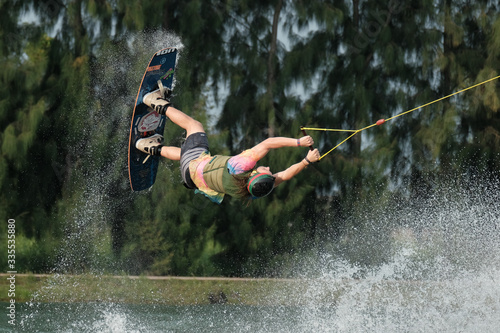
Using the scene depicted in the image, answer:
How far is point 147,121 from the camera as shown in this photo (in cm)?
616

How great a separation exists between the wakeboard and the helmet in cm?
138

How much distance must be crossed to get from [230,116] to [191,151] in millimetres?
4974

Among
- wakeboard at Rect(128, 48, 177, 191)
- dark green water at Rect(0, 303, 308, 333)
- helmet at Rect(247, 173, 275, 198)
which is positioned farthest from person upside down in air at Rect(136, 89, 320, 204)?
dark green water at Rect(0, 303, 308, 333)

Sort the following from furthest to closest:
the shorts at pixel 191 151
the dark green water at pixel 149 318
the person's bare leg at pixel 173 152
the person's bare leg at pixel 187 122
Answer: the dark green water at pixel 149 318 → the person's bare leg at pixel 173 152 → the person's bare leg at pixel 187 122 → the shorts at pixel 191 151

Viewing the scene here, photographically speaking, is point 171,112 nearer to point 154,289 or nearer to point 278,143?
point 278,143

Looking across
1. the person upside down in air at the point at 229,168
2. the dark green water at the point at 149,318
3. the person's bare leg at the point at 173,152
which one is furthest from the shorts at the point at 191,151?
the dark green water at the point at 149,318

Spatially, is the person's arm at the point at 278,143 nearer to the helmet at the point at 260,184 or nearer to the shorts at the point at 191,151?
the helmet at the point at 260,184

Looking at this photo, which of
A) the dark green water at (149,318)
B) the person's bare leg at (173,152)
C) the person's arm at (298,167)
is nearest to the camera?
the person's arm at (298,167)

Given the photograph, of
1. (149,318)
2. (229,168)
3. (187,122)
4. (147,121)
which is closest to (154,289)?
(149,318)

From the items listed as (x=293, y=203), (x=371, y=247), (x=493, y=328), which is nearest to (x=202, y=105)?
(x=293, y=203)

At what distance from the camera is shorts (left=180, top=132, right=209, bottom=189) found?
5414 millimetres

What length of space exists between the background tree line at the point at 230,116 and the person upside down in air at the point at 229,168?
12.6 feet

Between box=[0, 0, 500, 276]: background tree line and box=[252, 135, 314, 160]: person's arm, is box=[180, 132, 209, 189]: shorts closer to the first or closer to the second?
box=[252, 135, 314, 160]: person's arm

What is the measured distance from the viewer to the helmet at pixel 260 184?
503 centimetres
